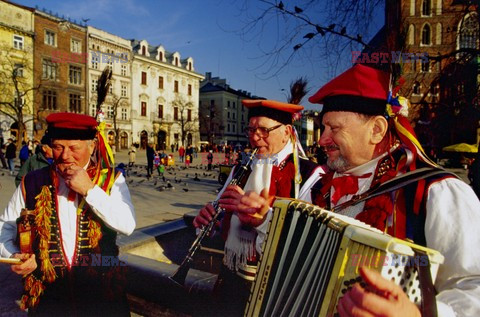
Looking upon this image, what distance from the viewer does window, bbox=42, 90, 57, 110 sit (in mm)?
37875

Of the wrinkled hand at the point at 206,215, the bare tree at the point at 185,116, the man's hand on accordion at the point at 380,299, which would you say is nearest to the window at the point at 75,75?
the bare tree at the point at 185,116

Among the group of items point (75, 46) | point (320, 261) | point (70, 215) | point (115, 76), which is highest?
point (75, 46)

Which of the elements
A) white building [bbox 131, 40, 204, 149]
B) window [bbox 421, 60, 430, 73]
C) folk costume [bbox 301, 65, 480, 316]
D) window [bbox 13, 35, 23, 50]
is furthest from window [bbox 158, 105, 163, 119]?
folk costume [bbox 301, 65, 480, 316]

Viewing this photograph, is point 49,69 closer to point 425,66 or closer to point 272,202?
point 425,66

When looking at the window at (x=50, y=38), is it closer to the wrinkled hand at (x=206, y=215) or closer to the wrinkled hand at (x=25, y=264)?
the wrinkled hand at (x=25, y=264)

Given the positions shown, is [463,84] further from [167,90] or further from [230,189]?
[167,90]

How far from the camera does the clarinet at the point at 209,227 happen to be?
2.68m

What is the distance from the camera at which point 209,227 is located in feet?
8.82

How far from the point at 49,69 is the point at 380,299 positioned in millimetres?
45153

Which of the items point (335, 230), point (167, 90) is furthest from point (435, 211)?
point (167, 90)

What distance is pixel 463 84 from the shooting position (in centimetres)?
582

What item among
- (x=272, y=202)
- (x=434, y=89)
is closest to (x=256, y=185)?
(x=272, y=202)

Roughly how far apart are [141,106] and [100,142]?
164 feet

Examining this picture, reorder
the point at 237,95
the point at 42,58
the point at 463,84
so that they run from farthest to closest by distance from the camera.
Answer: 1. the point at 237,95
2. the point at 42,58
3. the point at 463,84
